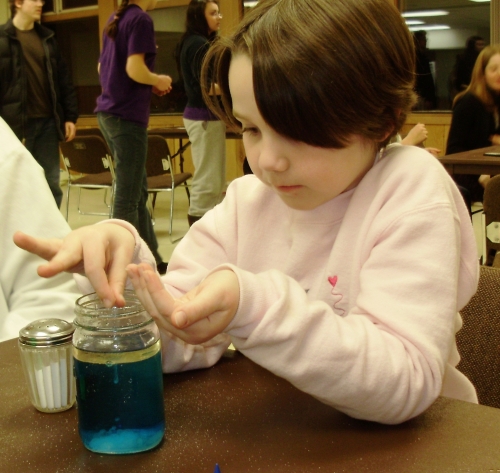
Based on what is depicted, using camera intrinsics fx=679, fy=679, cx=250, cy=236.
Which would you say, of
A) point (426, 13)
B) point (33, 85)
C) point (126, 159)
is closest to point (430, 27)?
point (426, 13)

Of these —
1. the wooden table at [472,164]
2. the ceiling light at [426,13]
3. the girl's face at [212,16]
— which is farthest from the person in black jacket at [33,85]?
the ceiling light at [426,13]

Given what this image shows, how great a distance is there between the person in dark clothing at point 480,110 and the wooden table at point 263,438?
141 inches

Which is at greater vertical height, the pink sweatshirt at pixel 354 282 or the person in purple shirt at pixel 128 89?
the pink sweatshirt at pixel 354 282

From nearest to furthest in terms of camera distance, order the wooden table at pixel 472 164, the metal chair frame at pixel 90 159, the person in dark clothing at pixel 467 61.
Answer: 1. the wooden table at pixel 472 164
2. the metal chair frame at pixel 90 159
3. the person in dark clothing at pixel 467 61

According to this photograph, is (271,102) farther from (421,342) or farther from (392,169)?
(421,342)

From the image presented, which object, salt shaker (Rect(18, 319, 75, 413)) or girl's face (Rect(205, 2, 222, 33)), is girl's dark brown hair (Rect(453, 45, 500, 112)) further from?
salt shaker (Rect(18, 319, 75, 413))

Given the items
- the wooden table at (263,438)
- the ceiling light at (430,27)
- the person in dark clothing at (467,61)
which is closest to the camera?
the wooden table at (263,438)

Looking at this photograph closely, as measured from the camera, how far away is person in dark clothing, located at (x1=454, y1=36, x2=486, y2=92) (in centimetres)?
656

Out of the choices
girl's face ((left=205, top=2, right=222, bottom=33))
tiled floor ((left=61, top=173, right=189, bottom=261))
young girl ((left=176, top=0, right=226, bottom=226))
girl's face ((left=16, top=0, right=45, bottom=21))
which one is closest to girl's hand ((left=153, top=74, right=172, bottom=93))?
young girl ((left=176, top=0, right=226, bottom=226))

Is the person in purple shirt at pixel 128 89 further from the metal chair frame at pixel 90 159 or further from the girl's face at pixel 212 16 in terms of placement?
the metal chair frame at pixel 90 159

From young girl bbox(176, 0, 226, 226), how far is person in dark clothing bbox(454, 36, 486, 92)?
3425 millimetres

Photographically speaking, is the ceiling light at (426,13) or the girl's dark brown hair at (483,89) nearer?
the girl's dark brown hair at (483,89)

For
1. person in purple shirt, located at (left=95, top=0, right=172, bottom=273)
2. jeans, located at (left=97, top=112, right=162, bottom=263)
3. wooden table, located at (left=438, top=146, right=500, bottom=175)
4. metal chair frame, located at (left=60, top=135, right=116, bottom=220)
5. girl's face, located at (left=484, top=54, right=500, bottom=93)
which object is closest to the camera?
wooden table, located at (left=438, top=146, right=500, bottom=175)

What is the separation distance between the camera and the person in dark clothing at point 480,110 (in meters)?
4.07
